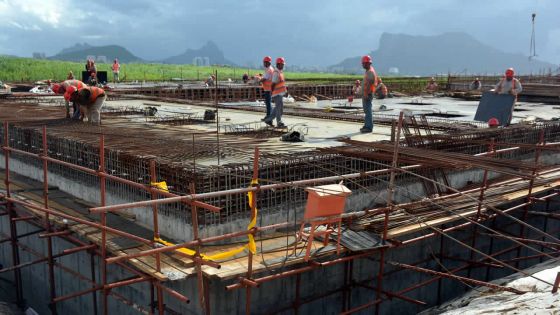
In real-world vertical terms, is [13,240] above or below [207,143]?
below

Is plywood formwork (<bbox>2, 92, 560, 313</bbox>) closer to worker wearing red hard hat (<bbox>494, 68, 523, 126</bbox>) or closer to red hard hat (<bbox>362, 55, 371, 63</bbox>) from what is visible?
red hard hat (<bbox>362, 55, 371, 63</bbox>)

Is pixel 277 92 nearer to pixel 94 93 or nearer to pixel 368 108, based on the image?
pixel 368 108

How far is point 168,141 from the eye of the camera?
1048 centimetres

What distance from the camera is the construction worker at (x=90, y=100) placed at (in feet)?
42.6

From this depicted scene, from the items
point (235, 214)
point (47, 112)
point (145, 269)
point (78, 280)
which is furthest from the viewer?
point (47, 112)

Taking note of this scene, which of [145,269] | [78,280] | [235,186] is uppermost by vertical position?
[235,186]

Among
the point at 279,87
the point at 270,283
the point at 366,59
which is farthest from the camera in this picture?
the point at 279,87

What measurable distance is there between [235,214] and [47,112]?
1043 cm

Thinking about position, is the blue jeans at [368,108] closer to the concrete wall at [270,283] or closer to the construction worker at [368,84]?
the construction worker at [368,84]

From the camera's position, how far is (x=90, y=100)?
13266 millimetres

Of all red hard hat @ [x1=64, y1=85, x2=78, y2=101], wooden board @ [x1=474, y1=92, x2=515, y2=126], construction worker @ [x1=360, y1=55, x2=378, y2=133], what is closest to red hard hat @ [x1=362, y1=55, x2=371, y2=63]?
construction worker @ [x1=360, y1=55, x2=378, y2=133]

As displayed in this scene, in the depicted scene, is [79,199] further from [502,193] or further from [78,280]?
[502,193]

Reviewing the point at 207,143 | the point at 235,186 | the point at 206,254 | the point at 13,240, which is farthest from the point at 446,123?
the point at 13,240

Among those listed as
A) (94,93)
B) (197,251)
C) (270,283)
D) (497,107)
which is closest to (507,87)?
(497,107)
